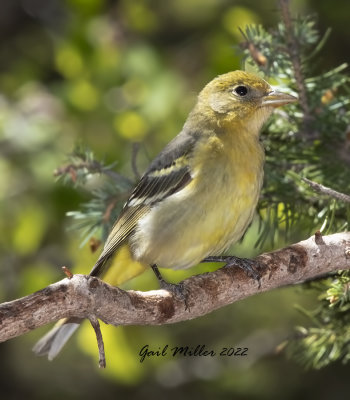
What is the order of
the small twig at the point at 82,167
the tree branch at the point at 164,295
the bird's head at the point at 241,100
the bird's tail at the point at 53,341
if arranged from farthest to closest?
the bird's head at the point at 241,100 → the small twig at the point at 82,167 → the bird's tail at the point at 53,341 → the tree branch at the point at 164,295

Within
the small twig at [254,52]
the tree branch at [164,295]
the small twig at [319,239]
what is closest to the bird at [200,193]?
the small twig at [254,52]

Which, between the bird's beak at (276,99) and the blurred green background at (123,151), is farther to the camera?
the blurred green background at (123,151)

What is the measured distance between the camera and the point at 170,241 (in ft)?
11.2

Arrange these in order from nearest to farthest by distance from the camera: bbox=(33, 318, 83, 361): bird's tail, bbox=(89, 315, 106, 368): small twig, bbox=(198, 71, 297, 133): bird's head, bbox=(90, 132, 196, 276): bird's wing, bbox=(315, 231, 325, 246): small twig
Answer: bbox=(89, 315, 106, 368): small twig < bbox=(315, 231, 325, 246): small twig < bbox=(33, 318, 83, 361): bird's tail < bbox=(90, 132, 196, 276): bird's wing < bbox=(198, 71, 297, 133): bird's head

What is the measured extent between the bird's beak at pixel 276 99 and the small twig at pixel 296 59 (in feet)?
0.16

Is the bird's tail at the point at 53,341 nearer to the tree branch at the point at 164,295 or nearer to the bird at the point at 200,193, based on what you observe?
the bird at the point at 200,193

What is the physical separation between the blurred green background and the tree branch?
63.0 inches

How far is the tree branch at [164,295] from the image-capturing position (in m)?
2.28

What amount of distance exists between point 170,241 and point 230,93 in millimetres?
849

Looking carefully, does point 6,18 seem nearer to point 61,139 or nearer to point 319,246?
point 61,139

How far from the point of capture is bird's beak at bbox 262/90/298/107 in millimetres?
3364

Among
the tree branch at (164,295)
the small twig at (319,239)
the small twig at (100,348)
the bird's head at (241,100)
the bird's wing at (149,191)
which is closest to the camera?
the tree branch at (164,295)

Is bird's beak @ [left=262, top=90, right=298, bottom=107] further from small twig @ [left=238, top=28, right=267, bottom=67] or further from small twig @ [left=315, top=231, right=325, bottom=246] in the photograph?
small twig @ [left=315, top=231, right=325, bottom=246]

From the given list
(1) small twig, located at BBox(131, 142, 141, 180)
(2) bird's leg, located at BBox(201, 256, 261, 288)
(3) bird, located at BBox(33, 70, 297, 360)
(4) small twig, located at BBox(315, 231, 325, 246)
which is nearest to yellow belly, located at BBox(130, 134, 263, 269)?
(3) bird, located at BBox(33, 70, 297, 360)
